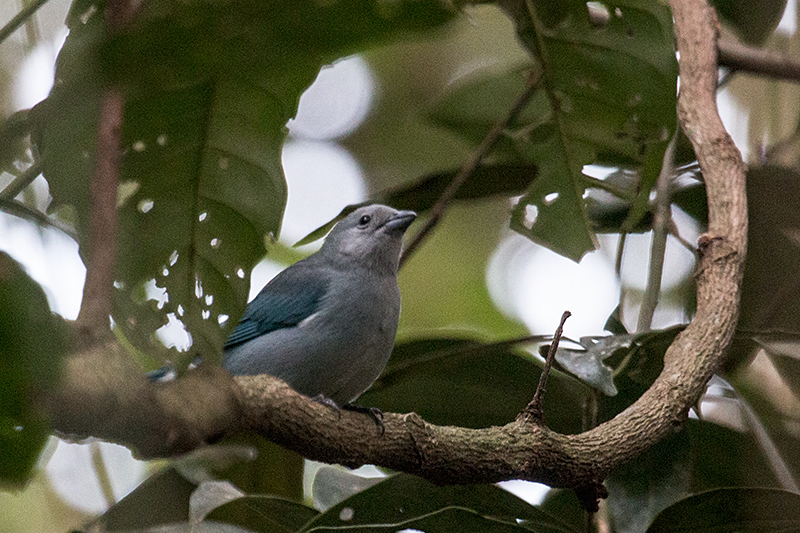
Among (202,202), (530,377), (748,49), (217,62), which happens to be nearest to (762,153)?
(748,49)

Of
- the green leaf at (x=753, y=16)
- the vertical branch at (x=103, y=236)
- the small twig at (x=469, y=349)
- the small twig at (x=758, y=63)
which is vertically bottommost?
the vertical branch at (x=103, y=236)

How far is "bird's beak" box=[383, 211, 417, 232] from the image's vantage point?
3962mm

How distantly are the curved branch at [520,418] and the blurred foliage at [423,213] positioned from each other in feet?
0.27

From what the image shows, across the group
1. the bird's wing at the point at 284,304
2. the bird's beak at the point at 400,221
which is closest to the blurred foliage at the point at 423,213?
the bird's beak at the point at 400,221

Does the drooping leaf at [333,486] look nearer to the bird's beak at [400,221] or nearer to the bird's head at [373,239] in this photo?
the bird's head at [373,239]

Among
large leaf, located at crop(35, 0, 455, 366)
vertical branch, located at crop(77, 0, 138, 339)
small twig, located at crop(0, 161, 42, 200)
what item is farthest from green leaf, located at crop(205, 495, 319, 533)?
vertical branch, located at crop(77, 0, 138, 339)

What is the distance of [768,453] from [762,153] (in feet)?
6.65

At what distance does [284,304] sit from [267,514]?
154cm

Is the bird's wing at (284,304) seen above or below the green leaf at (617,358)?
above

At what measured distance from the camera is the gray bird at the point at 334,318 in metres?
3.43

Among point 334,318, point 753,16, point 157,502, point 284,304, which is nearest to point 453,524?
point 157,502

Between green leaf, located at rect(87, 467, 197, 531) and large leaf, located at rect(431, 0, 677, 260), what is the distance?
5.12ft

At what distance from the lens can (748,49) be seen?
3.68 meters

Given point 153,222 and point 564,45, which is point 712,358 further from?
point 153,222
